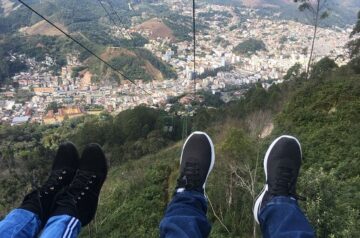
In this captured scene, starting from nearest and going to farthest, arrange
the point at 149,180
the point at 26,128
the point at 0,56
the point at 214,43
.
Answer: the point at 149,180 < the point at 26,128 < the point at 0,56 < the point at 214,43

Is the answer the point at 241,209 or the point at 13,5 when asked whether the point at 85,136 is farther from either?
the point at 13,5

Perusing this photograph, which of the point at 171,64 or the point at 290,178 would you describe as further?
the point at 171,64

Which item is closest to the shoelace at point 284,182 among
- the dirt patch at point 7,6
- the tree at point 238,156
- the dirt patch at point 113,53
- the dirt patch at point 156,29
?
the tree at point 238,156

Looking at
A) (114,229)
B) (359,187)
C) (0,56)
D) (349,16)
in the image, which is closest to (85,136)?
(114,229)

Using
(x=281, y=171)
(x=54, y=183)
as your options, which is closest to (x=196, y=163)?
(x=281, y=171)

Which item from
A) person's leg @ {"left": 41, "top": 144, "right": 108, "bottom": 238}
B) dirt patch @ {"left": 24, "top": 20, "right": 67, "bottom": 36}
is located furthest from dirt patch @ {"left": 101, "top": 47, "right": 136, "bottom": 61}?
person's leg @ {"left": 41, "top": 144, "right": 108, "bottom": 238}

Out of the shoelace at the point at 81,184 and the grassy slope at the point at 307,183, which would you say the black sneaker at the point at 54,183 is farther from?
the grassy slope at the point at 307,183

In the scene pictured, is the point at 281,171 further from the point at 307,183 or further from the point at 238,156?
the point at 238,156
